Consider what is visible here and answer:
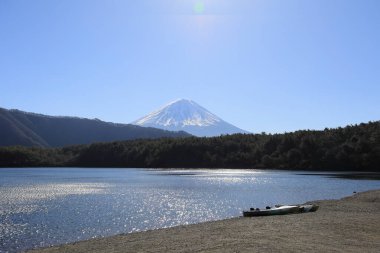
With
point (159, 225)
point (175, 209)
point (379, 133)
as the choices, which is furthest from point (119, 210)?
point (379, 133)

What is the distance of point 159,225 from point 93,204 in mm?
16344

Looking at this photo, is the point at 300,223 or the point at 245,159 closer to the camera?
the point at 300,223

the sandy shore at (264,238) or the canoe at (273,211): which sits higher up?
the canoe at (273,211)

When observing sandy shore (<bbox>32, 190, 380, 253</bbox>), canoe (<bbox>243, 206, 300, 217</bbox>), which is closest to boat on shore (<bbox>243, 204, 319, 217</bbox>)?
canoe (<bbox>243, 206, 300, 217</bbox>)

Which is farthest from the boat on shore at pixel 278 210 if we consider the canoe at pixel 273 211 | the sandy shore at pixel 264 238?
the sandy shore at pixel 264 238

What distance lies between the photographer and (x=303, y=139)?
173m

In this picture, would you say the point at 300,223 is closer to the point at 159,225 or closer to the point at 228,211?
the point at 159,225

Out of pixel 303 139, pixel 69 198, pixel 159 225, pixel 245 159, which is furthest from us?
pixel 245 159

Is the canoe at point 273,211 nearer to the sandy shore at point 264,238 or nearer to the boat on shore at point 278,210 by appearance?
the boat on shore at point 278,210

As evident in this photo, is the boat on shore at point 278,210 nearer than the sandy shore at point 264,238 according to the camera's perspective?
No

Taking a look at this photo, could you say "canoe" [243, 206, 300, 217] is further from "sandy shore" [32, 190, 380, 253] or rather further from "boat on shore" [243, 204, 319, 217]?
"sandy shore" [32, 190, 380, 253]

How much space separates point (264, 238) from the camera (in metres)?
21.8

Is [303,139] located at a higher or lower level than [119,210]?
higher

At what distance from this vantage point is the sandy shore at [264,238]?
→ 1969cm
